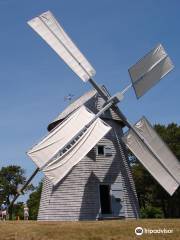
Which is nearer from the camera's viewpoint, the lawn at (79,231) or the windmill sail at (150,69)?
the lawn at (79,231)

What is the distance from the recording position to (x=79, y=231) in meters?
19.2

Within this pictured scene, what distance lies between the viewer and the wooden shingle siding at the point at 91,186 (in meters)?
24.6

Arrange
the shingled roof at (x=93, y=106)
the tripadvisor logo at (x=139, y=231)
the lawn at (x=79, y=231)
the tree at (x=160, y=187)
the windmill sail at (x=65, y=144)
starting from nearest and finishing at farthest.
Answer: the lawn at (x=79, y=231), the tripadvisor logo at (x=139, y=231), the windmill sail at (x=65, y=144), the shingled roof at (x=93, y=106), the tree at (x=160, y=187)

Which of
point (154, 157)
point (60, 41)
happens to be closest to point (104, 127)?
point (154, 157)

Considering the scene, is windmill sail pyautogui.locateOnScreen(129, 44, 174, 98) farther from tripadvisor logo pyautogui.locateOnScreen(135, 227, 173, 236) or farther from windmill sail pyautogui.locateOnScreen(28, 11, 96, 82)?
tripadvisor logo pyautogui.locateOnScreen(135, 227, 173, 236)

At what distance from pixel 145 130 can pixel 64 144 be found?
524 centimetres

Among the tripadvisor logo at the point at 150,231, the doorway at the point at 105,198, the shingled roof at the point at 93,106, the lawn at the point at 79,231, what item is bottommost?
the tripadvisor logo at the point at 150,231

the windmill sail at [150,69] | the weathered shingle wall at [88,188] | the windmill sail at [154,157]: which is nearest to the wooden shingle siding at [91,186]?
the weathered shingle wall at [88,188]

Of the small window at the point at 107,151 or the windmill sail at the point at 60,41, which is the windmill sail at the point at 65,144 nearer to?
the small window at the point at 107,151

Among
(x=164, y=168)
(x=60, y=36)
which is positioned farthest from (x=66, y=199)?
(x=60, y=36)

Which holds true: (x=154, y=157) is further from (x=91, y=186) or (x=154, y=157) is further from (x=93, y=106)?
(x=93, y=106)

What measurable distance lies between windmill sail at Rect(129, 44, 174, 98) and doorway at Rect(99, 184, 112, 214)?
233 inches

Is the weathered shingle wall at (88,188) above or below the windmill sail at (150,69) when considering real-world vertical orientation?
below

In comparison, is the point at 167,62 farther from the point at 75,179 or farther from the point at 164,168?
the point at 75,179
